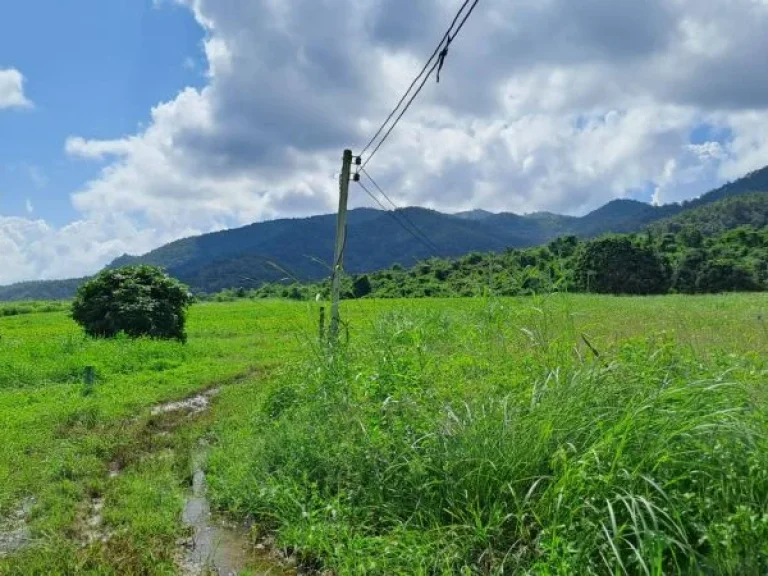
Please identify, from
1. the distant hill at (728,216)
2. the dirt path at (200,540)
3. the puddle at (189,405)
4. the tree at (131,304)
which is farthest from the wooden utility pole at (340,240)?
the distant hill at (728,216)

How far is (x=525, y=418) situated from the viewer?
5.31 meters

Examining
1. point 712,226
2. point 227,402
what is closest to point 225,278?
point 712,226

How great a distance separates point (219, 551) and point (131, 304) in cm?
1699

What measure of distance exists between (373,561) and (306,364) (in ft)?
16.9

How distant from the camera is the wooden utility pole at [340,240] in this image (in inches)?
453

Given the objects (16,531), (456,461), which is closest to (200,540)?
(16,531)

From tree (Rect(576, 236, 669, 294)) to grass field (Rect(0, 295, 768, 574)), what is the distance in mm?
52654

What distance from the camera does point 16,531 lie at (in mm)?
5930

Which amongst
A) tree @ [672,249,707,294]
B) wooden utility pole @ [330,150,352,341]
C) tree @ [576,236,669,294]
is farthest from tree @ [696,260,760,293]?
wooden utility pole @ [330,150,352,341]

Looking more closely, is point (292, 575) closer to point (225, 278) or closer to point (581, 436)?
point (581, 436)

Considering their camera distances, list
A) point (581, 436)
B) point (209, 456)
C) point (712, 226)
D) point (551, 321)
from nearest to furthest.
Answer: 1. point (581, 436)
2. point (551, 321)
3. point (209, 456)
4. point (712, 226)

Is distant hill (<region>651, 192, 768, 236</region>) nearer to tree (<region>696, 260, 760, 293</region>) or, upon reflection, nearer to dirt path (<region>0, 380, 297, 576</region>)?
tree (<region>696, 260, 760, 293</region>)

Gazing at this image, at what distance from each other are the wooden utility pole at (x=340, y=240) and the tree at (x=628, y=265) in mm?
48319

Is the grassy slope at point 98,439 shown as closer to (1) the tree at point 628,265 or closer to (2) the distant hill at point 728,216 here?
(1) the tree at point 628,265
